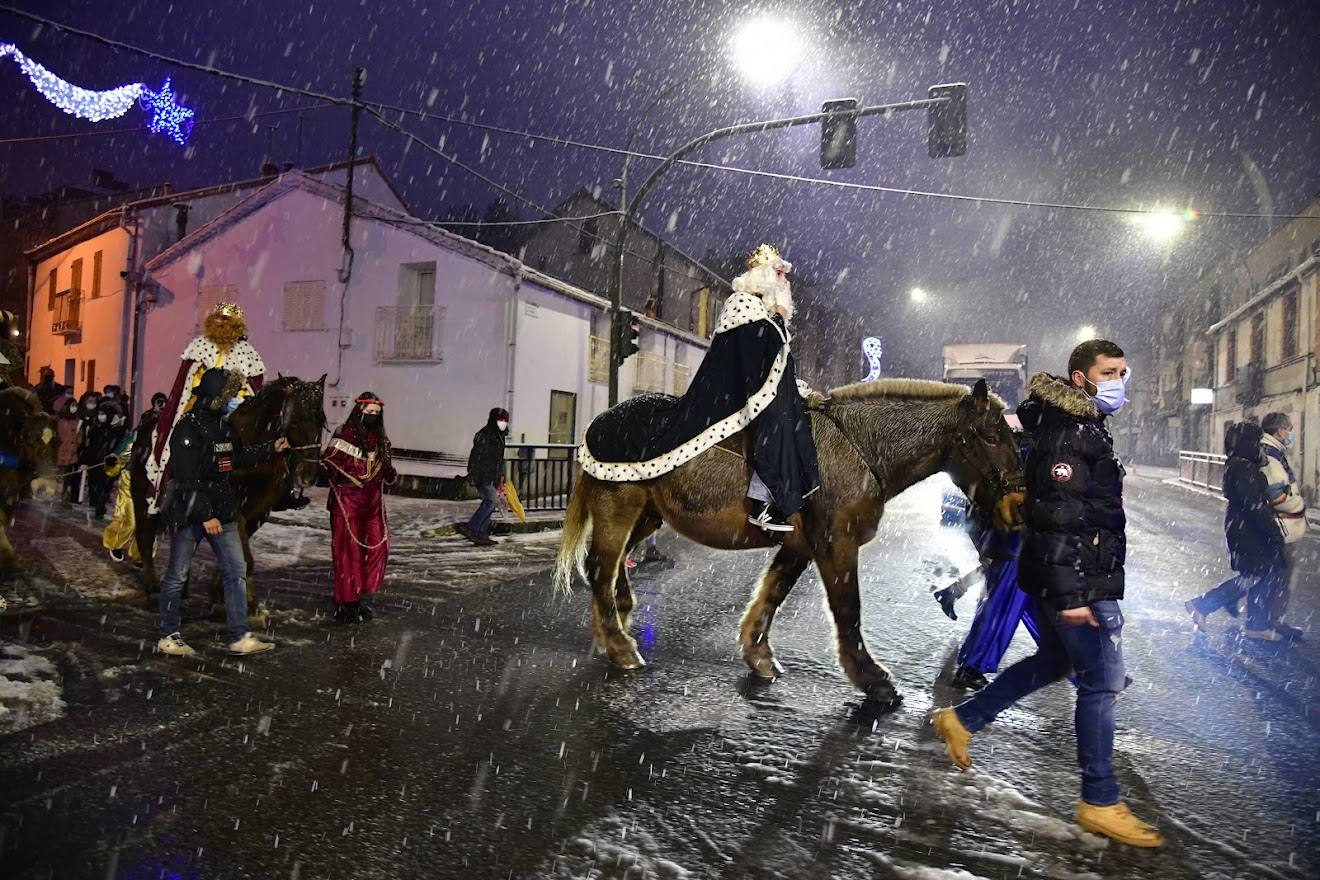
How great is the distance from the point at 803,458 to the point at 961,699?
5.59 ft

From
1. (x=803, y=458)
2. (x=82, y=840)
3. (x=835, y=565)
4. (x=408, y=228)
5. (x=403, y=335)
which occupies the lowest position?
(x=82, y=840)

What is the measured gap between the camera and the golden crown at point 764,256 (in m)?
5.29

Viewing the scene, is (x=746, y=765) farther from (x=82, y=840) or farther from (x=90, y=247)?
(x=90, y=247)

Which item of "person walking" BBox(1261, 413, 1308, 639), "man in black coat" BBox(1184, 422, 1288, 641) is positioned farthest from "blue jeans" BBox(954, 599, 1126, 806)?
"person walking" BBox(1261, 413, 1308, 639)

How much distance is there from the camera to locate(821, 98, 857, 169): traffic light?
1231 cm

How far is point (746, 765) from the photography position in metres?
3.72

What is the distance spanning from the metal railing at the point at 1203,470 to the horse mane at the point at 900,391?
22955 millimetres

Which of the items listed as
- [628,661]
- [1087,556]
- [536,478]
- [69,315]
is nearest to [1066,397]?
[1087,556]

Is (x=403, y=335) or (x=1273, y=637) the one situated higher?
(x=403, y=335)

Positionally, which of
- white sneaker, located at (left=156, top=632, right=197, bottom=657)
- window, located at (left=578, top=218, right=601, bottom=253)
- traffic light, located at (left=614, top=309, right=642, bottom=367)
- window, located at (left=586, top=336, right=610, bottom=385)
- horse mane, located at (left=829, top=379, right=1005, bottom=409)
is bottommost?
white sneaker, located at (left=156, top=632, right=197, bottom=657)

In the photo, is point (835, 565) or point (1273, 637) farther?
point (1273, 637)

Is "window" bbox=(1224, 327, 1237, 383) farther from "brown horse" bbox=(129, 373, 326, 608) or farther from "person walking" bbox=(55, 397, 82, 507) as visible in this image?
"person walking" bbox=(55, 397, 82, 507)

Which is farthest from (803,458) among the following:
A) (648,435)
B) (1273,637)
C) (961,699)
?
(1273,637)

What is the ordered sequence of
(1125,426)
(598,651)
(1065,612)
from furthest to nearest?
(1125,426)
(598,651)
(1065,612)
